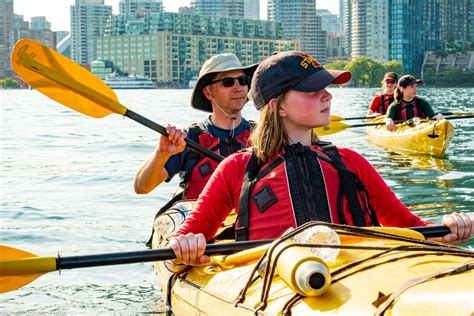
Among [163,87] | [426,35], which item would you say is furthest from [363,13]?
[163,87]

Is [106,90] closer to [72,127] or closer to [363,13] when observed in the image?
[72,127]

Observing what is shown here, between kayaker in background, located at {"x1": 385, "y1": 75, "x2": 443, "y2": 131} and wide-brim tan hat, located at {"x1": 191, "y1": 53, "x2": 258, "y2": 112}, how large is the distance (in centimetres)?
738

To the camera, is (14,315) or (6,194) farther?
(6,194)

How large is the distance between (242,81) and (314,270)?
3178 mm

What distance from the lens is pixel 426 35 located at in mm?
121875

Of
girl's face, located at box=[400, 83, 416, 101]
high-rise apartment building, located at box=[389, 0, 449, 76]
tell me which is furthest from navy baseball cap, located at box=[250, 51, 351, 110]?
high-rise apartment building, located at box=[389, 0, 449, 76]

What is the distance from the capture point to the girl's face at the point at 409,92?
41.7ft

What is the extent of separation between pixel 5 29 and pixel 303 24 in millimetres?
80901

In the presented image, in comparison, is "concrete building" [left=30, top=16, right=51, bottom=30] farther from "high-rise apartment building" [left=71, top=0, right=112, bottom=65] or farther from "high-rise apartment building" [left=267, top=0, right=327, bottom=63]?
"high-rise apartment building" [left=267, top=0, right=327, bottom=63]

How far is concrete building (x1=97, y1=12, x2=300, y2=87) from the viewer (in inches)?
4508

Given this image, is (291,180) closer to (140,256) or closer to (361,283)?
(140,256)

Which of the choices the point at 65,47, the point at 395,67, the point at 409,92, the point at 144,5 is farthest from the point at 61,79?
the point at 144,5

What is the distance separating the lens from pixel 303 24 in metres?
163

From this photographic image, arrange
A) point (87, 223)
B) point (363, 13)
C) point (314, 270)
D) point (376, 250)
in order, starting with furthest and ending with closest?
point (363, 13)
point (87, 223)
point (376, 250)
point (314, 270)
